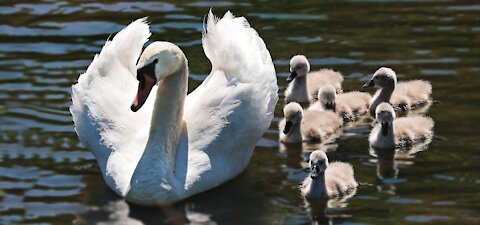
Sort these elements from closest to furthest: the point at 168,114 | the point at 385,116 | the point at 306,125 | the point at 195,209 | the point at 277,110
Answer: the point at 195,209
the point at 168,114
the point at 385,116
the point at 306,125
the point at 277,110

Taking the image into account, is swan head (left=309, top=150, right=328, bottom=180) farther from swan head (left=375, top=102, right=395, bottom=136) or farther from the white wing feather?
the white wing feather

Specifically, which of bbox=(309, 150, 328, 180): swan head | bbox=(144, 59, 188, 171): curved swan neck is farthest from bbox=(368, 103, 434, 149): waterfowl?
bbox=(144, 59, 188, 171): curved swan neck

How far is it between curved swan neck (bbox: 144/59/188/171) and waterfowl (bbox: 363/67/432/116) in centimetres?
261

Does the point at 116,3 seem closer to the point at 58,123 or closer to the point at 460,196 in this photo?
the point at 58,123

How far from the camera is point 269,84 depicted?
11367mm

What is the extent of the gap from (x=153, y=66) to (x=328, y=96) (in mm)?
2652

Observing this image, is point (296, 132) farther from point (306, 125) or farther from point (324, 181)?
point (324, 181)

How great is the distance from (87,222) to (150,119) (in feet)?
4.17

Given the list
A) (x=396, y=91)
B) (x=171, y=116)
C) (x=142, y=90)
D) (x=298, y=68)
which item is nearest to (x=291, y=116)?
(x=298, y=68)

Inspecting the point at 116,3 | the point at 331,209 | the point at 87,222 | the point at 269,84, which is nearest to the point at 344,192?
the point at 331,209

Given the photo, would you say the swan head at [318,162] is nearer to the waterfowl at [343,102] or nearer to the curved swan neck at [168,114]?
the curved swan neck at [168,114]

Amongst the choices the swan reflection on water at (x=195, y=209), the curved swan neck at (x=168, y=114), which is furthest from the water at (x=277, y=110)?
the curved swan neck at (x=168, y=114)

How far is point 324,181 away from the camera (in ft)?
34.8

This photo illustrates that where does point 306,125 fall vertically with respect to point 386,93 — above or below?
below
